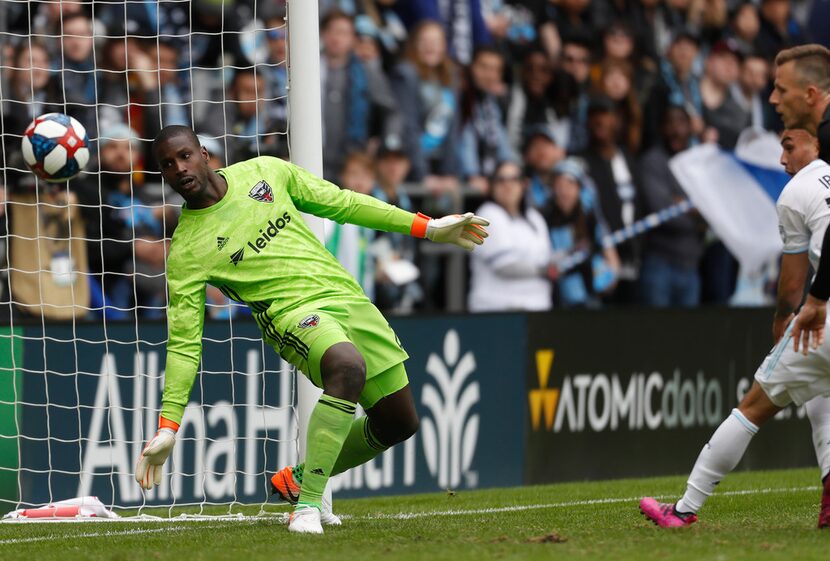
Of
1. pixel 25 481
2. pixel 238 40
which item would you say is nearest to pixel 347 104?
pixel 238 40

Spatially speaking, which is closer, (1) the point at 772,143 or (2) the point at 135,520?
(2) the point at 135,520

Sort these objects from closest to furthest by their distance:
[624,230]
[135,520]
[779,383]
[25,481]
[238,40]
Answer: [779,383] < [135,520] < [25,481] < [238,40] < [624,230]

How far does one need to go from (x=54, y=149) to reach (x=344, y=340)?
87.4 inches

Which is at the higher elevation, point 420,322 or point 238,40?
point 238,40

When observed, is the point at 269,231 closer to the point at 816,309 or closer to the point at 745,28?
the point at 816,309

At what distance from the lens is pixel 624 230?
48.4ft

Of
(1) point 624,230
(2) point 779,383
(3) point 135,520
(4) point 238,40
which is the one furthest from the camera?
(1) point 624,230

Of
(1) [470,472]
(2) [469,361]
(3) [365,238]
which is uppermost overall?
(3) [365,238]

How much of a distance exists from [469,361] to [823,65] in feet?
16.9

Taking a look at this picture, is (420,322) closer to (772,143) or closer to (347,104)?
(347,104)

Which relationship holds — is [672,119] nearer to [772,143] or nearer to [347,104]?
[772,143]

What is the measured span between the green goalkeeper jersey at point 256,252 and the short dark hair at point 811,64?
1994mm

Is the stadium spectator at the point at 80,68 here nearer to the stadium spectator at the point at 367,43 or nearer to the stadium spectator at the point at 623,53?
the stadium spectator at the point at 367,43

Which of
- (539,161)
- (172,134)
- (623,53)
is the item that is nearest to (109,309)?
(172,134)
